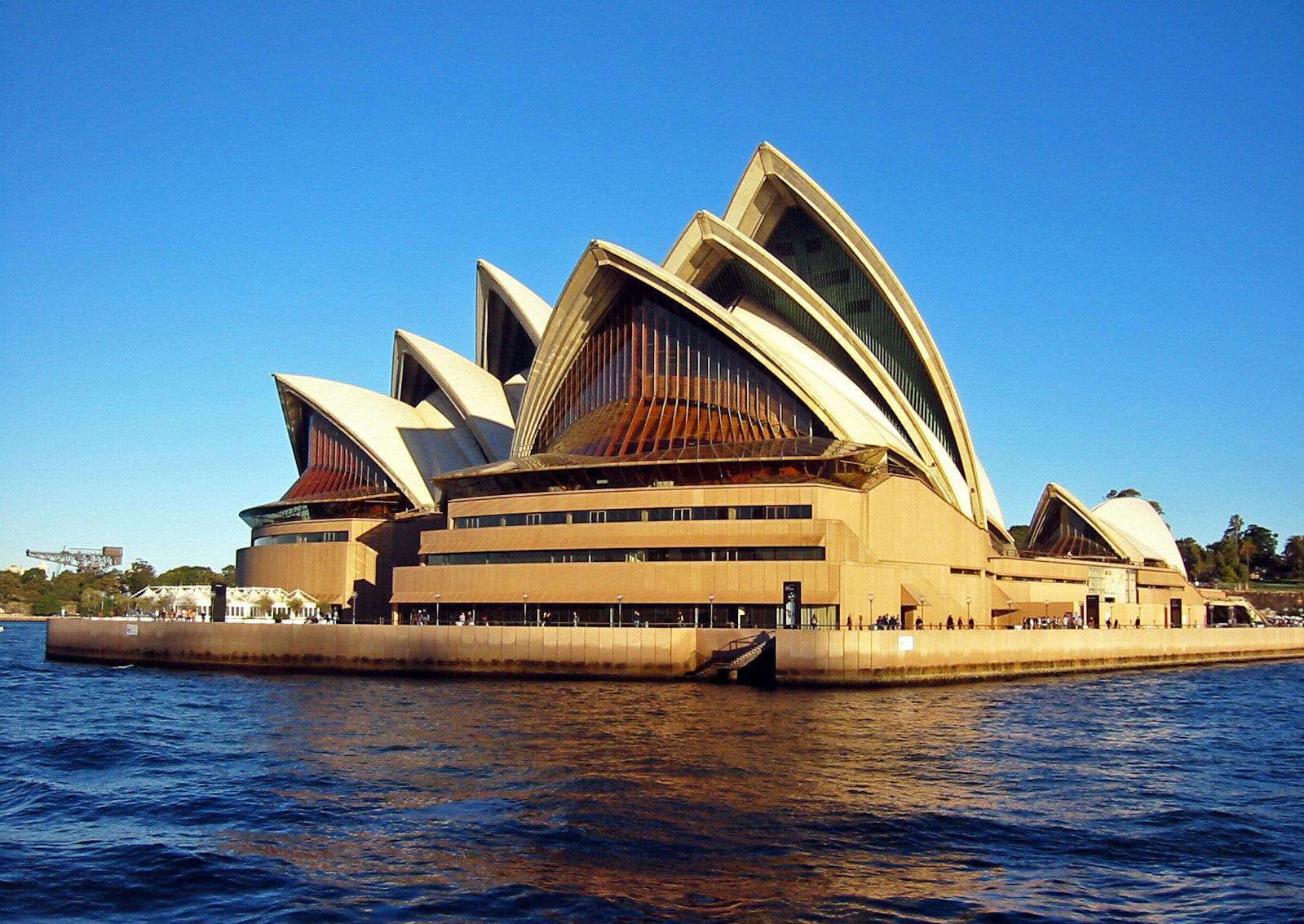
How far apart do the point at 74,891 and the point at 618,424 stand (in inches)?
1923

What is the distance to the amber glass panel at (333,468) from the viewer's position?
78812 mm

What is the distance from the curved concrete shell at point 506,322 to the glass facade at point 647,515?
18.7 metres

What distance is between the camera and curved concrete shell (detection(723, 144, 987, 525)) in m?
71.4

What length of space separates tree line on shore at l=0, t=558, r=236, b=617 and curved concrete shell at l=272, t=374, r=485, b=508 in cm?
7943

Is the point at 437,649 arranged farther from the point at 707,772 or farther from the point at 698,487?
the point at 707,772

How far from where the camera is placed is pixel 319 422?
3275 inches

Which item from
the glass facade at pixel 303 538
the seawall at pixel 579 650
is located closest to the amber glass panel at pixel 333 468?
the glass facade at pixel 303 538

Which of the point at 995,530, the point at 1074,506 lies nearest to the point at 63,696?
the point at 995,530

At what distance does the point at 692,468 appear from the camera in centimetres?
5994

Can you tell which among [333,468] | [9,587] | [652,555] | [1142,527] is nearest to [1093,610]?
[1142,527]

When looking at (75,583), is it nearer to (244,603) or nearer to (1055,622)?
(244,603)

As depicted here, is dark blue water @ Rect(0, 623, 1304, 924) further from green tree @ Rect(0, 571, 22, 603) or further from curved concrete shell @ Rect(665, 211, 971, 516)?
green tree @ Rect(0, 571, 22, 603)

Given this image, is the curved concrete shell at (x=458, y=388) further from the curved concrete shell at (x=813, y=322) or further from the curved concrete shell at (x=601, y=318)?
the curved concrete shell at (x=813, y=322)

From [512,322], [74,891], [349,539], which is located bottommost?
[74,891]
